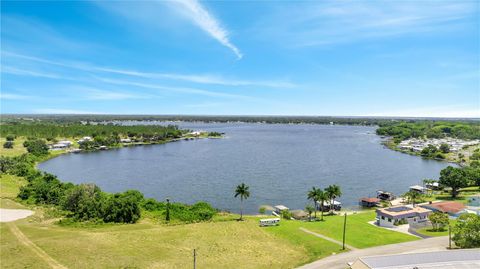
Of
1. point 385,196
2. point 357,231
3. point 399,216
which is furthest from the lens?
point 385,196

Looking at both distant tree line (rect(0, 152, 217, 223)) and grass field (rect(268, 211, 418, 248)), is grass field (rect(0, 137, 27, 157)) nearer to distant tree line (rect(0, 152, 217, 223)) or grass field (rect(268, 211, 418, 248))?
distant tree line (rect(0, 152, 217, 223))

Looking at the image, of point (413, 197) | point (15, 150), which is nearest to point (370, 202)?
point (413, 197)

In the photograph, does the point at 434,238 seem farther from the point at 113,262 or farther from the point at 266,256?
the point at 113,262

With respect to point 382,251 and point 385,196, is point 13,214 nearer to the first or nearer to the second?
point 382,251

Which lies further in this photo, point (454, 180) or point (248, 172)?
point (248, 172)

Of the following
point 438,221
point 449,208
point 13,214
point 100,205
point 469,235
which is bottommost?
point 13,214

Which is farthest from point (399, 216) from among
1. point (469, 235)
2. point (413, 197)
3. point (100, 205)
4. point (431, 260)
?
point (100, 205)

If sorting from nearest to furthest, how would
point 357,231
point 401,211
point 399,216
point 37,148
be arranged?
point 357,231 → point 399,216 → point 401,211 → point 37,148

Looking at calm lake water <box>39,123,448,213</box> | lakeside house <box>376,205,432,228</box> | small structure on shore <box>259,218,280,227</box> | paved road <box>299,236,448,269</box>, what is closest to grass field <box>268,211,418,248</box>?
paved road <box>299,236,448,269</box>

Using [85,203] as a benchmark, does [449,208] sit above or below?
above
